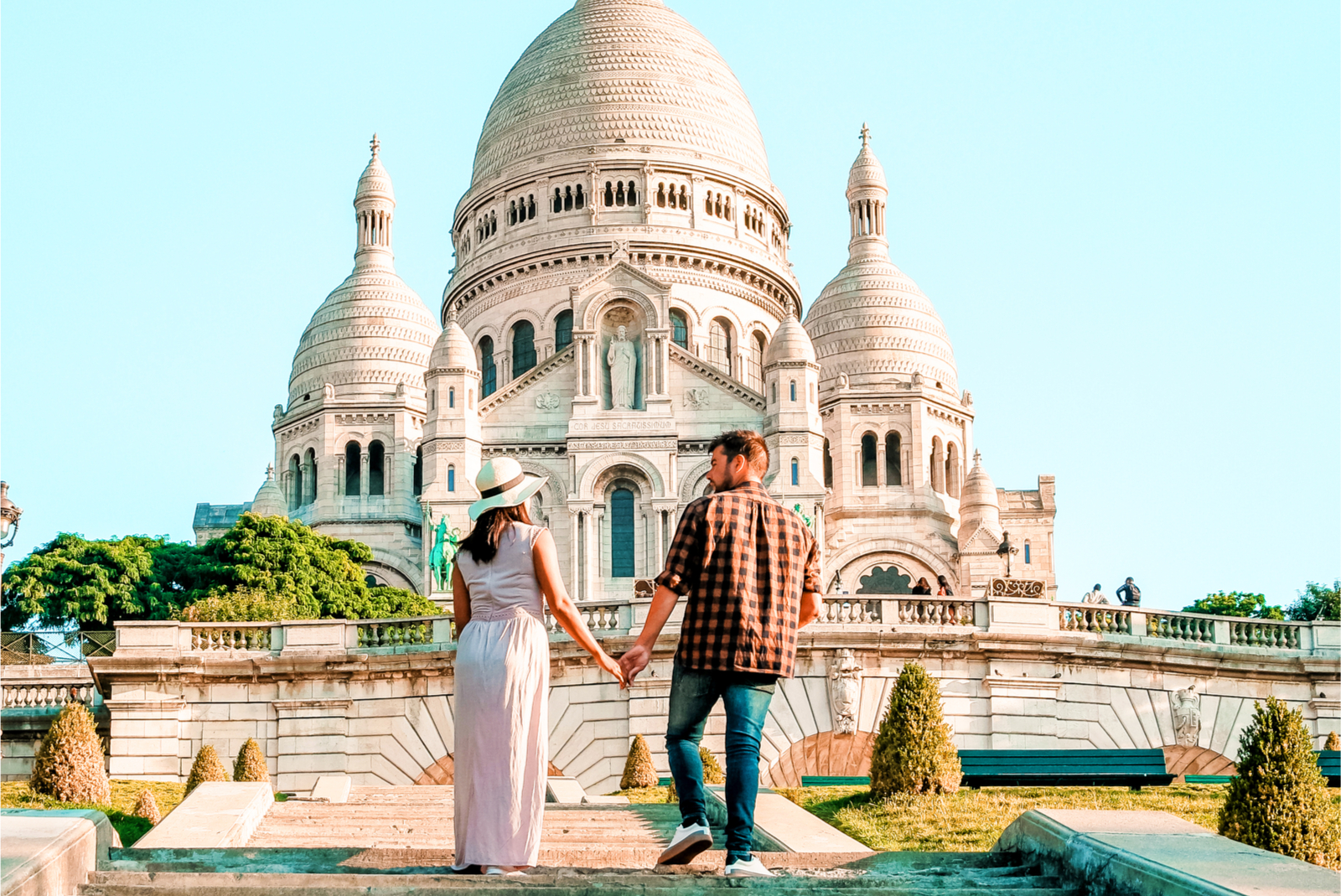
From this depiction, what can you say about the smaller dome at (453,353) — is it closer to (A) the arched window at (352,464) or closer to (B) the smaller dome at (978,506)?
(A) the arched window at (352,464)

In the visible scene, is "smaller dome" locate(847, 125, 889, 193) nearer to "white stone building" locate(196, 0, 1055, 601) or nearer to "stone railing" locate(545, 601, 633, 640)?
"white stone building" locate(196, 0, 1055, 601)

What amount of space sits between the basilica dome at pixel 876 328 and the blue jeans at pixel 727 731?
58.8m

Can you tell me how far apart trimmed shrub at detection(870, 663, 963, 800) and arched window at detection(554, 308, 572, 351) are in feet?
172

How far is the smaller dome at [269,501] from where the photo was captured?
6475 cm

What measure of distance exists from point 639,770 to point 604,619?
15.1 feet

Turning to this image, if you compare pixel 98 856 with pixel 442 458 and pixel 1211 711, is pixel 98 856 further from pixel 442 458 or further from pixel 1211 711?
pixel 442 458

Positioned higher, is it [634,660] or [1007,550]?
[1007,550]

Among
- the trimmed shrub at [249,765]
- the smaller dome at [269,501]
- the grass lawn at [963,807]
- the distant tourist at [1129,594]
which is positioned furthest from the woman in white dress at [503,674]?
the smaller dome at [269,501]

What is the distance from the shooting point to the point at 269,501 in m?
65.4

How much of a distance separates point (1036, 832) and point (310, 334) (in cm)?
6457

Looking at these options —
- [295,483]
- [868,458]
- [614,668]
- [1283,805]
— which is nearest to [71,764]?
[614,668]

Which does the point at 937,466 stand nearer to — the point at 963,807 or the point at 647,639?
the point at 963,807

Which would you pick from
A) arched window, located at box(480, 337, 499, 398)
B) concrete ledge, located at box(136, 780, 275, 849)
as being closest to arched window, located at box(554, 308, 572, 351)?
arched window, located at box(480, 337, 499, 398)

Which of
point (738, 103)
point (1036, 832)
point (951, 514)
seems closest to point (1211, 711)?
point (1036, 832)
